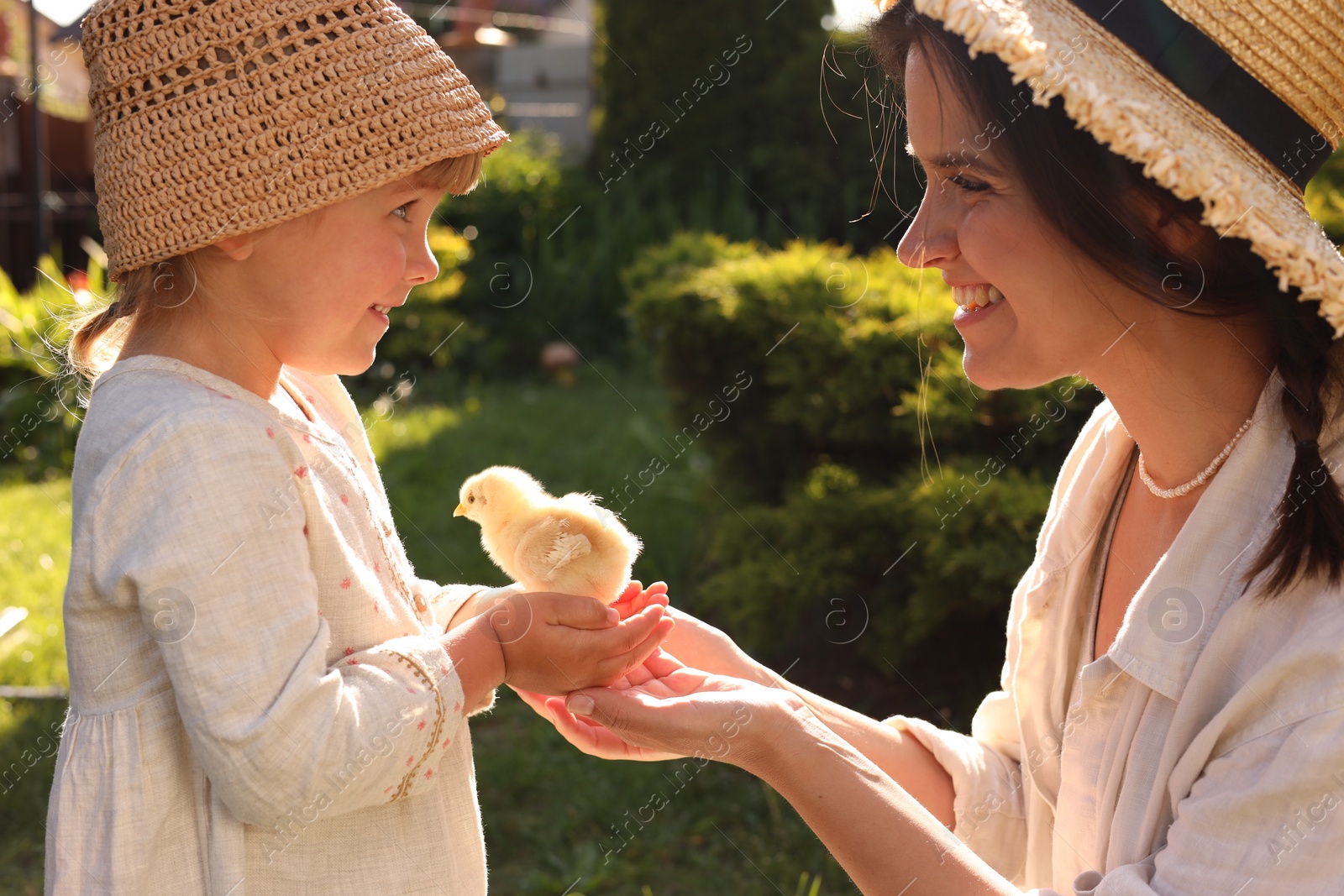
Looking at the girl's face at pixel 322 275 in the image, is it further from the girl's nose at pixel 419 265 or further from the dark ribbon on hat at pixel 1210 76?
the dark ribbon on hat at pixel 1210 76

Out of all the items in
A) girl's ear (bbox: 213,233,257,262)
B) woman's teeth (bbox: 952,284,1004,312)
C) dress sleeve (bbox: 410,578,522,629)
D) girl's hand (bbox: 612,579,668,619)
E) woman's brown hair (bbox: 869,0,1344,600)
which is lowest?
dress sleeve (bbox: 410,578,522,629)

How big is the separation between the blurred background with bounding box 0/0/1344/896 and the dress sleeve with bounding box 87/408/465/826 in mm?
853

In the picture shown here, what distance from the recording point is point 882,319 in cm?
499

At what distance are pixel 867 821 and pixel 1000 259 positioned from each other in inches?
41.0

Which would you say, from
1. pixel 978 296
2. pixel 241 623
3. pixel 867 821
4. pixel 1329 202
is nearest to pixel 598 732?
pixel 867 821

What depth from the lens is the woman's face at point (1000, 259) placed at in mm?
2084

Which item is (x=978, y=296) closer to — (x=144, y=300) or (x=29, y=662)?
(x=144, y=300)

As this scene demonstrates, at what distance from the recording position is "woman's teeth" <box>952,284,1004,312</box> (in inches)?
87.9

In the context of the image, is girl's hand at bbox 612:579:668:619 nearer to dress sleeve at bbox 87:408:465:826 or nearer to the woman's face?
dress sleeve at bbox 87:408:465:826

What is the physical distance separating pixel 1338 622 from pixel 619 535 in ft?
4.13

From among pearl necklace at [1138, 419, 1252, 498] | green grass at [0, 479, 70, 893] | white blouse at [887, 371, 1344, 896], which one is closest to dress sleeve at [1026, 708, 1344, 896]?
white blouse at [887, 371, 1344, 896]

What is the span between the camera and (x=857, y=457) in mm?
5188

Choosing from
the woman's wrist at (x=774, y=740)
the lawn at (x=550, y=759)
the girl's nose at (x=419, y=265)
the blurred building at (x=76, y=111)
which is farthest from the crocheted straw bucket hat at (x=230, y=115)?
the blurred building at (x=76, y=111)

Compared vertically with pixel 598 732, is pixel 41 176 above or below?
below
